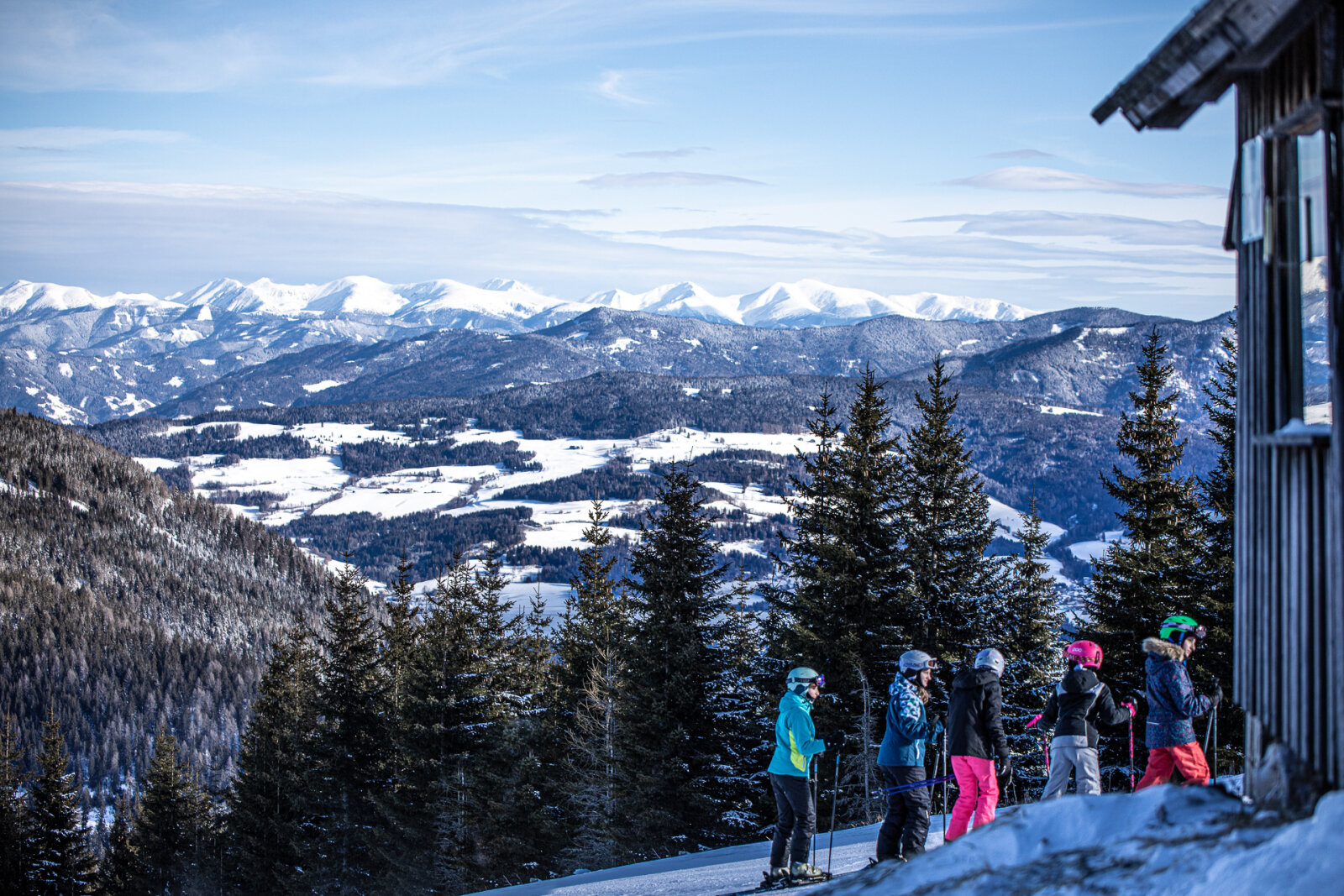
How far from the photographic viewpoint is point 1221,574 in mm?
16688

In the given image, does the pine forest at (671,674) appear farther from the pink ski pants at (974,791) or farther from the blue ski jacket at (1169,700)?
the pink ski pants at (974,791)

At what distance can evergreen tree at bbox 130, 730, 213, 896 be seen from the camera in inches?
1393

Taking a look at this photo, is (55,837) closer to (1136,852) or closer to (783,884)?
(783,884)

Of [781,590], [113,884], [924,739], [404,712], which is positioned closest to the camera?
[924,739]

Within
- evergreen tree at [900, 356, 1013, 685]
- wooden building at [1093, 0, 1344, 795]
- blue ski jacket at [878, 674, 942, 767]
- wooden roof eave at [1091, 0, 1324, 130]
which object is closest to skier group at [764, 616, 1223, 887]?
blue ski jacket at [878, 674, 942, 767]

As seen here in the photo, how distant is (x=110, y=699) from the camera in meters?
118

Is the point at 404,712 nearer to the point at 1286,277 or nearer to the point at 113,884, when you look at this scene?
the point at 1286,277

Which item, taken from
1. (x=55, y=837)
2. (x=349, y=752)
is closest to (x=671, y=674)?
(x=349, y=752)

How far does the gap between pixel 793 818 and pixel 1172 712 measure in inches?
137

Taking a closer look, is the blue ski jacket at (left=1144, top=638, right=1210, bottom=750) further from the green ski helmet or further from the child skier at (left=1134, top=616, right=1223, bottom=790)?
the green ski helmet

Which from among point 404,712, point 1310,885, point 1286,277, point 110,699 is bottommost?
point 110,699

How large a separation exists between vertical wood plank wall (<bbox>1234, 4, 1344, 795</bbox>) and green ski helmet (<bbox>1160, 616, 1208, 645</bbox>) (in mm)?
2606

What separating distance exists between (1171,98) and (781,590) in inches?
568

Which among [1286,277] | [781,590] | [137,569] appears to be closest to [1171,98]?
[1286,277]
